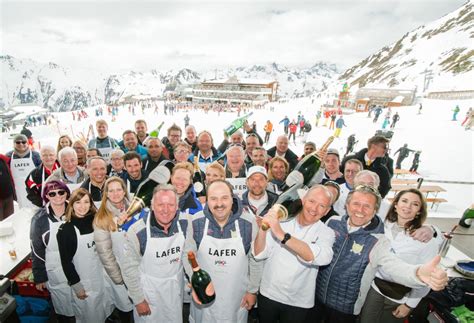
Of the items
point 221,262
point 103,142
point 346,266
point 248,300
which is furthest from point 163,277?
point 103,142

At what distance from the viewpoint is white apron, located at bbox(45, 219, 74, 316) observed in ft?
9.49

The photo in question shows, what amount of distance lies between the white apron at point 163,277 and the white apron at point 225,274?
28 centimetres

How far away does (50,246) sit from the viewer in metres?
2.91

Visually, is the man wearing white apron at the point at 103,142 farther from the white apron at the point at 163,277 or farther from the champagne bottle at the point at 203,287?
the champagne bottle at the point at 203,287

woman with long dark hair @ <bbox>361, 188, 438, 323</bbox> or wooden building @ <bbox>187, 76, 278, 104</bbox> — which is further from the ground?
wooden building @ <bbox>187, 76, 278, 104</bbox>

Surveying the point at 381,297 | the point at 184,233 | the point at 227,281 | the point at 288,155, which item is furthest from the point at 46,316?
the point at 288,155

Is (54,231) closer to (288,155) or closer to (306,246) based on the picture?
(306,246)

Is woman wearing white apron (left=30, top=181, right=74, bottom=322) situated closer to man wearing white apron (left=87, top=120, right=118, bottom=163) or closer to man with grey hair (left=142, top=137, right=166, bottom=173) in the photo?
man with grey hair (left=142, top=137, right=166, bottom=173)

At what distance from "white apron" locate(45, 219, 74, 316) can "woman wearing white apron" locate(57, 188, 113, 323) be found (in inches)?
5.6

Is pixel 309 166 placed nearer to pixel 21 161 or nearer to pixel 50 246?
pixel 50 246

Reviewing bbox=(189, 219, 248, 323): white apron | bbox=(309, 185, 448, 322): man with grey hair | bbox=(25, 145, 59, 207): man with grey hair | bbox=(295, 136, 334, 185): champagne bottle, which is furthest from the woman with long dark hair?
bbox=(25, 145, 59, 207): man with grey hair

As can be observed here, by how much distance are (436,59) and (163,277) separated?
108205 mm

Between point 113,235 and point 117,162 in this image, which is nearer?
point 113,235

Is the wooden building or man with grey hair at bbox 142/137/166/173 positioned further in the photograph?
the wooden building
